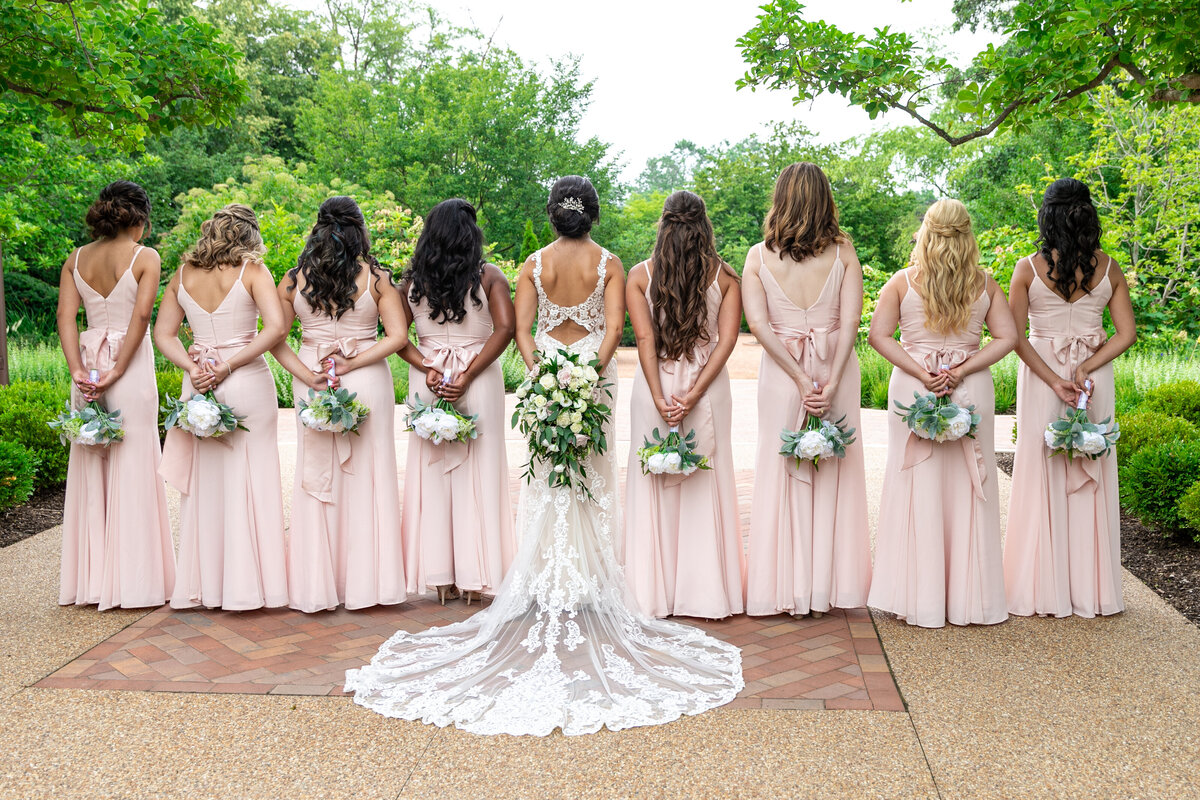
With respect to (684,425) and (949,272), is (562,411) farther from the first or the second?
(949,272)

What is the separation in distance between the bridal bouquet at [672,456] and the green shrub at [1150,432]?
4.60 m

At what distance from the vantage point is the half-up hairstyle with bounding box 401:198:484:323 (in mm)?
5340

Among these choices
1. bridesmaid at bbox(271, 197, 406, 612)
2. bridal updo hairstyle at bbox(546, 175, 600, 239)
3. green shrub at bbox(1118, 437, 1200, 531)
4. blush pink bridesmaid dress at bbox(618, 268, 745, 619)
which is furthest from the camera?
green shrub at bbox(1118, 437, 1200, 531)

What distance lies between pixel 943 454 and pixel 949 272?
1.02 metres

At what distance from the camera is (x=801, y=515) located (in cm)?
531

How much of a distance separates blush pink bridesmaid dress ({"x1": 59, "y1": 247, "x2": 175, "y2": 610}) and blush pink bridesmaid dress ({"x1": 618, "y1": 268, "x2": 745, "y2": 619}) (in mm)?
2902

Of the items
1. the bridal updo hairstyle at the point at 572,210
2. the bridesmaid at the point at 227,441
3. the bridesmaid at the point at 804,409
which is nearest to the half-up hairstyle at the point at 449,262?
the bridal updo hairstyle at the point at 572,210

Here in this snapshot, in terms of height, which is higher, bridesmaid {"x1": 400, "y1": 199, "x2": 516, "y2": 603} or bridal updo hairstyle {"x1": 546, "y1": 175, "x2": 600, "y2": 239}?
bridal updo hairstyle {"x1": 546, "y1": 175, "x2": 600, "y2": 239}

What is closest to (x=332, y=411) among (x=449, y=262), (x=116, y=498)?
(x=449, y=262)

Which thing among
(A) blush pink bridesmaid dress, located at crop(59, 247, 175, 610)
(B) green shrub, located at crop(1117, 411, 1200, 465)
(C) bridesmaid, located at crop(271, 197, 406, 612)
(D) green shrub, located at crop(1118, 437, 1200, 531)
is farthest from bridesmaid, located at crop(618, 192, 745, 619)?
(B) green shrub, located at crop(1117, 411, 1200, 465)

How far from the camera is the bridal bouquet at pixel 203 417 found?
522cm

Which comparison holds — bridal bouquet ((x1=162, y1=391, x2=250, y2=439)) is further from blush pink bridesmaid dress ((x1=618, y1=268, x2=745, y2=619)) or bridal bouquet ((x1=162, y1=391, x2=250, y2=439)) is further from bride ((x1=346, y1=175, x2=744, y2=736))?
blush pink bridesmaid dress ((x1=618, y1=268, x2=745, y2=619))

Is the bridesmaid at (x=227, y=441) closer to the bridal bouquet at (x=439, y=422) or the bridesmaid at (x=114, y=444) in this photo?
the bridesmaid at (x=114, y=444)

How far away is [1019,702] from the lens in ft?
13.5
